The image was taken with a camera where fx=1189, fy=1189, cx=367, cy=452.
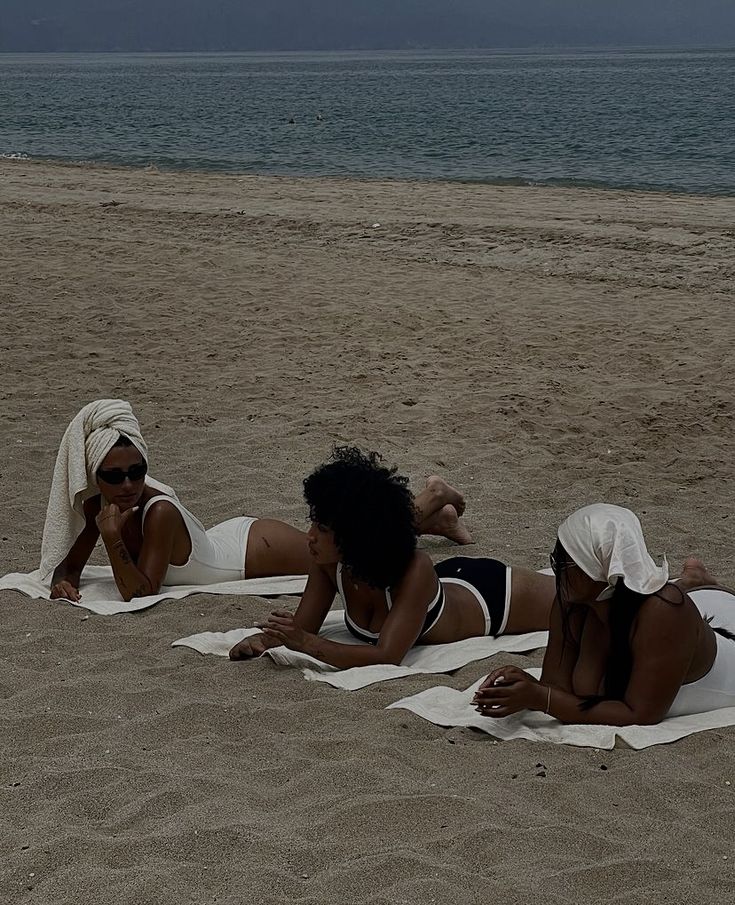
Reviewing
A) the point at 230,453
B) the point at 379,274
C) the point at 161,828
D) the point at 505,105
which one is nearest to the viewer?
the point at 161,828

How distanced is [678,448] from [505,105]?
49.0 metres

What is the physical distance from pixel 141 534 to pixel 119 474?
14.7 inches

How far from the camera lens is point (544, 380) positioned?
28.8 ft

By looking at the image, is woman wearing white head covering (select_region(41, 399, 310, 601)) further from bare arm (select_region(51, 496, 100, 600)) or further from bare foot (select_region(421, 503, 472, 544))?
bare foot (select_region(421, 503, 472, 544))

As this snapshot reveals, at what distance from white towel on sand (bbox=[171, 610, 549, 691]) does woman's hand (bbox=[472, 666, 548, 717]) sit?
57cm

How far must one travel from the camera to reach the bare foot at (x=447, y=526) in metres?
5.87

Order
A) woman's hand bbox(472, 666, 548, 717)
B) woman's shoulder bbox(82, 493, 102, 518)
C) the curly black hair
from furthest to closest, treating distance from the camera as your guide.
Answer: woman's shoulder bbox(82, 493, 102, 518) < the curly black hair < woman's hand bbox(472, 666, 548, 717)

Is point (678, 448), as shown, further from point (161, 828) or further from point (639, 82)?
point (639, 82)

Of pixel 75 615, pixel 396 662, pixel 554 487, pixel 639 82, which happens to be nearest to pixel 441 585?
pixel 396 662

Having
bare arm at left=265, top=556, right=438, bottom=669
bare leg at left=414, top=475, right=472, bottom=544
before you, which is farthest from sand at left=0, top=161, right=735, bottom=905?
bare leg at left=414, top=475, right=472, bottom=544

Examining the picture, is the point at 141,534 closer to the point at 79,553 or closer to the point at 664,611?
the point at 79,553

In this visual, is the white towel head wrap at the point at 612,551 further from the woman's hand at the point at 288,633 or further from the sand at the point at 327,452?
the woman's hand at the point at 288,633

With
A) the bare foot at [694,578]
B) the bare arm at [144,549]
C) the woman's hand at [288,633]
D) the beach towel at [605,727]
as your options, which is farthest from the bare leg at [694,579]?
the bare arm at [144,549]

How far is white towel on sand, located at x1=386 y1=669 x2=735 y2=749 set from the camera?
12.5 ft
